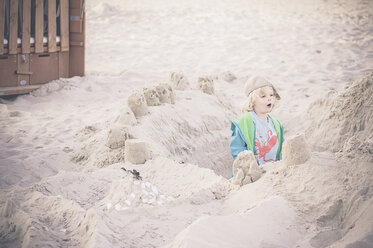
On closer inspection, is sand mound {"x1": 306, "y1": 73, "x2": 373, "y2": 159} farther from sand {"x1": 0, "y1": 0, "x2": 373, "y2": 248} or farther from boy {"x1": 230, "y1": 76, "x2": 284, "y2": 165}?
boy {"x1": 230, "y1": 76, "x2": 284, "y2": 165}

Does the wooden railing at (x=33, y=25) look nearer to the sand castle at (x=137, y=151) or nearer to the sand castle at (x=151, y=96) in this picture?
the sand castle at (x=151, y=96)

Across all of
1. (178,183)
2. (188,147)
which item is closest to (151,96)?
(188,147)

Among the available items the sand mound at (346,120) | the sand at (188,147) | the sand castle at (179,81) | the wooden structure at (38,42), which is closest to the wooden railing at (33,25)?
the wooden structure at (38,42)

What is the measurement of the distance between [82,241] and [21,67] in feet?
14.5

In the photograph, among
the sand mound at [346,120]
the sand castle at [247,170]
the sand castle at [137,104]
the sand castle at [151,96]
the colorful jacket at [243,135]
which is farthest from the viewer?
the sand castle at [151,96]

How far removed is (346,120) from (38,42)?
14.7 feet

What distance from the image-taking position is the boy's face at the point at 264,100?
12.6ft

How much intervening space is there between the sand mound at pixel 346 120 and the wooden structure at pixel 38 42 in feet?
13.2

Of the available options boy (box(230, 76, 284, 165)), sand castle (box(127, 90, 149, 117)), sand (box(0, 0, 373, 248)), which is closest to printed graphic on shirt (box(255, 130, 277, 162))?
boy (box(230, 76, 284, 165))

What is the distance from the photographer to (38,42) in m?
6.11

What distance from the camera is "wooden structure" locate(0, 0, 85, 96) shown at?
5.85 m

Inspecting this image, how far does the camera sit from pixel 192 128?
479 centimetres

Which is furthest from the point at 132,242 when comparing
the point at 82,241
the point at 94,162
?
the point at 94,162

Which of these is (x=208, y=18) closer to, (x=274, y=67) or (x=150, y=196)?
(x=274, y=67)
